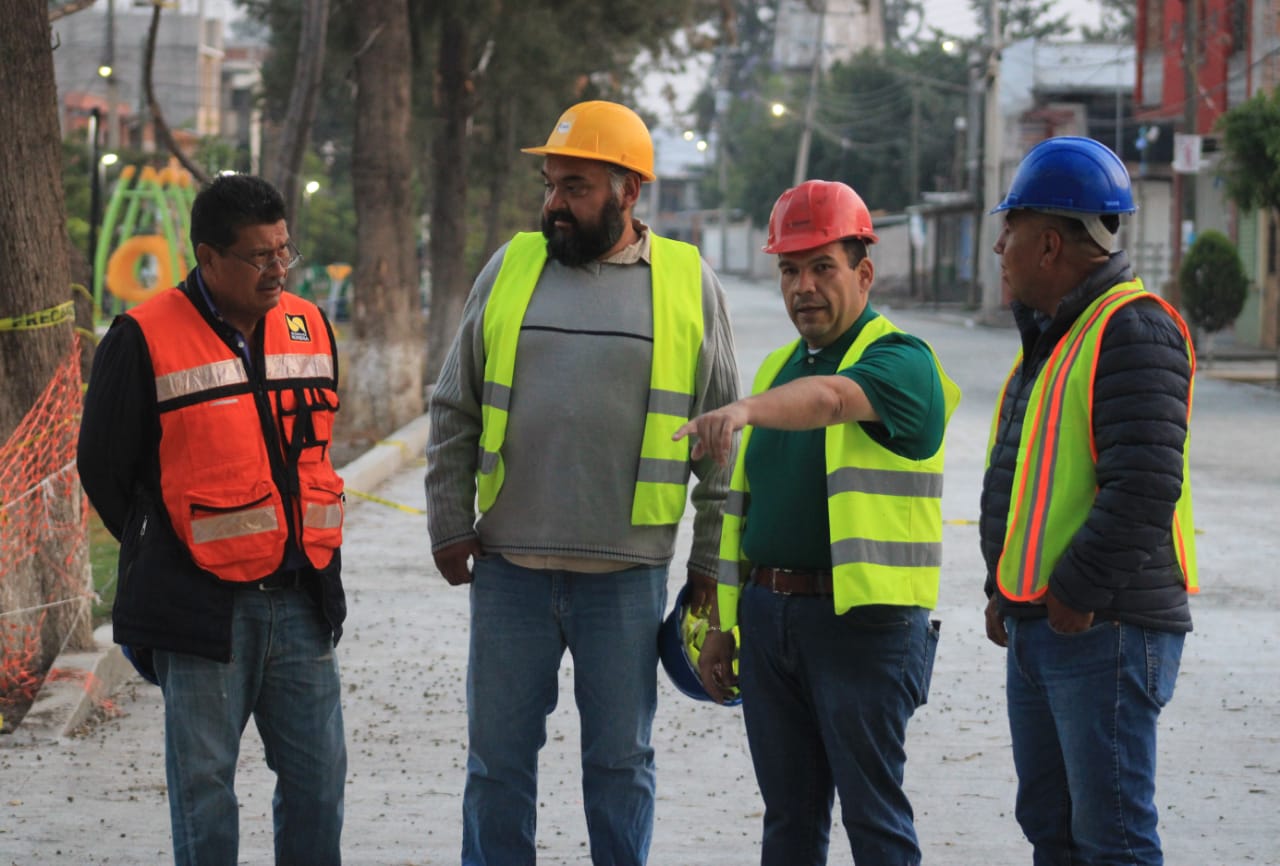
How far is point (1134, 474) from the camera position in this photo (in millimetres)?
3736

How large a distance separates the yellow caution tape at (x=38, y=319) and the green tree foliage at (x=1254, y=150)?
57.2 feet

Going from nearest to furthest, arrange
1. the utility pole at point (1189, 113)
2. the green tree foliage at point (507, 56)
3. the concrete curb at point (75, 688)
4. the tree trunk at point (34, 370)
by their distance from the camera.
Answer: the concrete curb at point (75, 688) < the tree trunk at point (34, 370) < the green tree foliage at point (507, 56) < the utility pole at point (1189, 113)

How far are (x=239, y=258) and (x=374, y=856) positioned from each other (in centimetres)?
218

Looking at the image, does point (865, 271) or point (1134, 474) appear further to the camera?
point (865, 271)

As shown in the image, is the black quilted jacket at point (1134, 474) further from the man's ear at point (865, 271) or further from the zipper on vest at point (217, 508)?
the zipper on vest at point (217, 508)

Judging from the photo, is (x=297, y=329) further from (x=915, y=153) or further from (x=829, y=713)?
(x=915, y=153)

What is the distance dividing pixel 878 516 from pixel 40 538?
4.60 m

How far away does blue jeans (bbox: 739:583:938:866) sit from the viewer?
4219mm

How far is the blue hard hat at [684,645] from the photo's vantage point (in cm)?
466

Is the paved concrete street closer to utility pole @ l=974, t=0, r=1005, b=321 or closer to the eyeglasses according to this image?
the eyeglasses

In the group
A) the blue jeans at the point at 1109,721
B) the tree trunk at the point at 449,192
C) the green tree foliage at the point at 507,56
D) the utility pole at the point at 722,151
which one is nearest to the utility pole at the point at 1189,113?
the green tree foliage at the point at 507,56

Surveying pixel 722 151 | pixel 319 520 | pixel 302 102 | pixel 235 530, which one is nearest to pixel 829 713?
pixel 319 520

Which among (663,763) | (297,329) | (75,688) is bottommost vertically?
(663,763)

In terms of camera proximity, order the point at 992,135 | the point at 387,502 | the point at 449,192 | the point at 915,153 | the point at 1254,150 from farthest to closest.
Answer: the point at 915,153
the point at 992,135
the point at 449,192
the point at 1254,150
the point at 387,502
